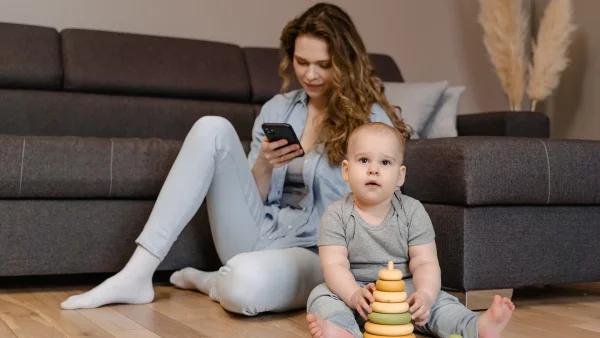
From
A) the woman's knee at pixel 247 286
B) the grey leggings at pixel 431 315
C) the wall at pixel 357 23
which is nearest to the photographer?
the grey leggings at pixel 431 315

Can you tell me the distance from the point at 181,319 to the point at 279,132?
1.70 feet

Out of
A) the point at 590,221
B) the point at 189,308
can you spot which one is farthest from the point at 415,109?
the point at 189,308

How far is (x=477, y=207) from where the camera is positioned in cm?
200

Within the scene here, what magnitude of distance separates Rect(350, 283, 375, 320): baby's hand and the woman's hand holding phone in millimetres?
560

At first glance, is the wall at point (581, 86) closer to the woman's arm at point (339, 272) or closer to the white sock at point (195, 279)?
the white sock at point (195, 279)

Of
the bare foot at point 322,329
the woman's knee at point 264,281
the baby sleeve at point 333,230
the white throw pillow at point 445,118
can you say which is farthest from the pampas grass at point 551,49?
the bare foot at point 322,329

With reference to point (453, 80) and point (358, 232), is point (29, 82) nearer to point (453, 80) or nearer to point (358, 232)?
point (358, 232)

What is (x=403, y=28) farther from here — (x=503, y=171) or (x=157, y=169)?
(x=503, y=171)

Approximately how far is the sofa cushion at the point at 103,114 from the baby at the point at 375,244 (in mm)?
1412

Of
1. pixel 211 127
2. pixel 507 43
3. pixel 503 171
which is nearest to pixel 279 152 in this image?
pixel 211 127

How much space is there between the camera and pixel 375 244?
5.65ft

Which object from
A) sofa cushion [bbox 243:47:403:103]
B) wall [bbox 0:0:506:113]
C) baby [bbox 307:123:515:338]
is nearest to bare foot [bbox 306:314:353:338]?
baby [bbox 307:123:515:338]

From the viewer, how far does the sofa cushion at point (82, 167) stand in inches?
88.3

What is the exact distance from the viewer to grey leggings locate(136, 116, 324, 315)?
190 cm
